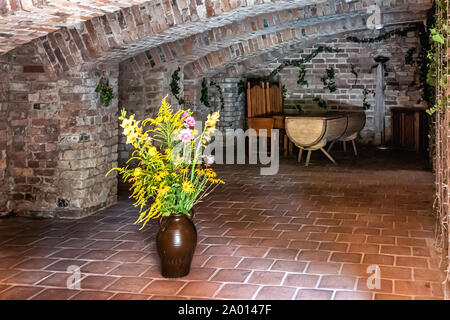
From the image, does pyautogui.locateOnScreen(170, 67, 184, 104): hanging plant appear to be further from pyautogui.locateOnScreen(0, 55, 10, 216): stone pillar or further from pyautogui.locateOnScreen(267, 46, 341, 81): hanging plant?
pyautogui.locateOnScreen(267, 46, 341, 81): hanging plant

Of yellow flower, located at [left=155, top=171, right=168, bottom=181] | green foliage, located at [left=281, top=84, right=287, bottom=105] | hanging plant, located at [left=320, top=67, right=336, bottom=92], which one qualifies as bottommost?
yellow flower, located at [left=155, top=171, right=168, bottom=181]

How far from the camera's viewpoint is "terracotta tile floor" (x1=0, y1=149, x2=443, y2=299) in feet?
11.7

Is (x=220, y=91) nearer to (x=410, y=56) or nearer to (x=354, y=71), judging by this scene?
(x=354, y=71)

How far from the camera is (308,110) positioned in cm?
1137

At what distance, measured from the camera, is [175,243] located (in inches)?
147

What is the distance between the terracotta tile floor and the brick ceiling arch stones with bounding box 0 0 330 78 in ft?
5.46

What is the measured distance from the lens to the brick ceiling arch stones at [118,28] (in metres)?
4.50

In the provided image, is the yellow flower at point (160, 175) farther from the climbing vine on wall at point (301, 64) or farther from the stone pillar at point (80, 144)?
the climbing vine on wall at point (301, 64)

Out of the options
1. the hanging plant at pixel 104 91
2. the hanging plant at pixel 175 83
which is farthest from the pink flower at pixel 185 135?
the hanging plant at pixel 175 83

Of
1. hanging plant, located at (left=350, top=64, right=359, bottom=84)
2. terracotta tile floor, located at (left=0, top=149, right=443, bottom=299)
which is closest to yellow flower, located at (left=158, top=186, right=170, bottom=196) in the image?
terracotta tile floor, located at (left=0, top=149, right=443, bottom=299)
